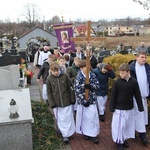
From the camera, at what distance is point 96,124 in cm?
534

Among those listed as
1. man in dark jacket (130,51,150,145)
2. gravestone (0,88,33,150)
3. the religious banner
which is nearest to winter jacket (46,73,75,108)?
gravestone (0,88,33,150)

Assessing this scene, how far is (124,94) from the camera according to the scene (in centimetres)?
478

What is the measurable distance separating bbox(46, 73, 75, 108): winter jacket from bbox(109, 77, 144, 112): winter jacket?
917 mm

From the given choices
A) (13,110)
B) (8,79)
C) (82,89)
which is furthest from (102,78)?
(8,79)

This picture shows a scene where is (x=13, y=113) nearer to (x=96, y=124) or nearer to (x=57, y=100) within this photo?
(x=57, y=100)

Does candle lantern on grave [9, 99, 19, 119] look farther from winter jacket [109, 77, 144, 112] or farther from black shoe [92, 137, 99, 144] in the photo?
winter jacket [109, 77, 144, 112]

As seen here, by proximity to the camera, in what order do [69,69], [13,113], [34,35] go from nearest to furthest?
[13,113] → [69,69] → [34,35]

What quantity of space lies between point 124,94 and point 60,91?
129 cm

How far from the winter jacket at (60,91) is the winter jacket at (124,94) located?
92cm

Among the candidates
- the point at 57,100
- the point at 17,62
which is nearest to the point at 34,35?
the point at 17,62

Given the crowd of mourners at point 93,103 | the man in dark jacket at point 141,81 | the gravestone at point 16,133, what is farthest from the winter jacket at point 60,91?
the man in dark jacket at point 141,81

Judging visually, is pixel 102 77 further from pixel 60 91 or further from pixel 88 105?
pixel 60 91

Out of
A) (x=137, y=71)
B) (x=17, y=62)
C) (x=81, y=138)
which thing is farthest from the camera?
(x=17, y=62)

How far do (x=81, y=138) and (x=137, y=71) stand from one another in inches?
70.3
